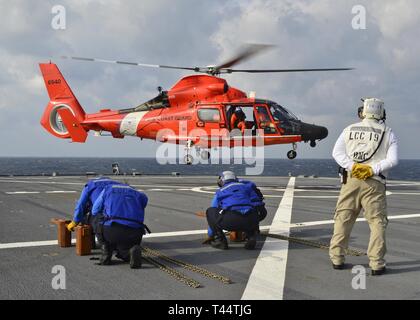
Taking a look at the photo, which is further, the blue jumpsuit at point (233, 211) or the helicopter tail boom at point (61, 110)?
the helicopter tail boom at point (61, 110)

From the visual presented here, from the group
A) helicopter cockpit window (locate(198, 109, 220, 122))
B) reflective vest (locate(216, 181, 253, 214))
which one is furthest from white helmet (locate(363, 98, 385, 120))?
helicopter cockpit window (locate(198, 109, 220, 122))

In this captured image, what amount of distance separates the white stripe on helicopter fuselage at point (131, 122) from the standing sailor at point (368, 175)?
18094mm

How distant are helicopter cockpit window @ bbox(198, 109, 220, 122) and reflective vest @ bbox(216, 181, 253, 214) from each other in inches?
545

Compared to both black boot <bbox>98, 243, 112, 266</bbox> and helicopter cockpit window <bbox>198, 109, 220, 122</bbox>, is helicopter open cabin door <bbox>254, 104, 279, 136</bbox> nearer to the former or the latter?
helicopter cockpit window <bbox>198, 109, 220, 122</bbox>

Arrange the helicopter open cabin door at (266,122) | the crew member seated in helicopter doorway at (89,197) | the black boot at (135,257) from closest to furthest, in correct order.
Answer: the black boot at (135,257) → the crew member seated in helicopter doorway at (89,197) → the helicopter open cabin door at (266,122)

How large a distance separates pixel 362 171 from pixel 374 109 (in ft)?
3.14

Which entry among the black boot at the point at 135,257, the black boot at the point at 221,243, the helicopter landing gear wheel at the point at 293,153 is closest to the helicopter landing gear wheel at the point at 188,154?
the helicopter landing gear wheel at the point at 293,153

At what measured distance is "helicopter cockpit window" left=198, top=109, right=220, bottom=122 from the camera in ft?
69.9

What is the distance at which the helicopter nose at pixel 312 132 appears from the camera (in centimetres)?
2055

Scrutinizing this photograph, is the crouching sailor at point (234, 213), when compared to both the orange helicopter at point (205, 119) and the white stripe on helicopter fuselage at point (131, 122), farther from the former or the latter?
the white stripe on helicopter fuselage at point (131, 122)

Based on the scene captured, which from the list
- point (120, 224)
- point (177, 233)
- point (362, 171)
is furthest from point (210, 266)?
point (177, 233)

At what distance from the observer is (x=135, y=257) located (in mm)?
6152

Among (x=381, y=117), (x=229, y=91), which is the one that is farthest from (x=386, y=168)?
(x=229, y=91)

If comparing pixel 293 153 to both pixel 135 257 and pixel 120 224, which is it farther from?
pixel 135 257
